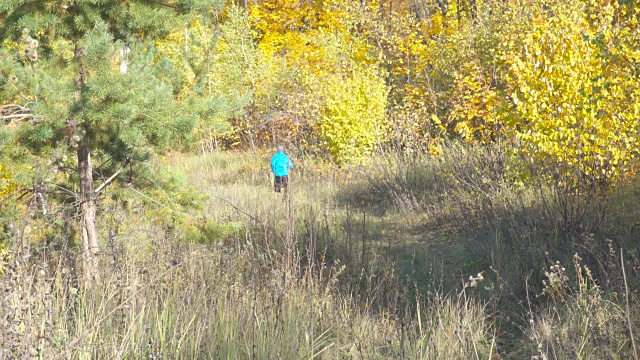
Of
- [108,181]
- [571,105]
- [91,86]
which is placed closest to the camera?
[91,86]

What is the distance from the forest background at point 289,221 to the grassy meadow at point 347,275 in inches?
1.3

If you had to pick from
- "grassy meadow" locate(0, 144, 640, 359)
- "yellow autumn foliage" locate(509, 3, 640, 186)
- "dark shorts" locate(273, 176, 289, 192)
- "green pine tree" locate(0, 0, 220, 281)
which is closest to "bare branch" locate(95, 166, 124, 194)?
"green pine tree" locate(0, 0, 220, 281)

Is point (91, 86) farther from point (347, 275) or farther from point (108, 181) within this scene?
point (347, 275)

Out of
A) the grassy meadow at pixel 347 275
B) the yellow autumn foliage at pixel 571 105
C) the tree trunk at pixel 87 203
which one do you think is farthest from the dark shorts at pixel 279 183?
the tree trunk at pixel 87 203

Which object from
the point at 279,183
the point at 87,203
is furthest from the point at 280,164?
the point at 87,203

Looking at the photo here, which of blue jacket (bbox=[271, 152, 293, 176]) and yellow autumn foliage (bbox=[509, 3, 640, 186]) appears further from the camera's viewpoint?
blue jacket (bbox=[271, 152, 293, 176])

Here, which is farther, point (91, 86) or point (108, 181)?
point (108, 181)

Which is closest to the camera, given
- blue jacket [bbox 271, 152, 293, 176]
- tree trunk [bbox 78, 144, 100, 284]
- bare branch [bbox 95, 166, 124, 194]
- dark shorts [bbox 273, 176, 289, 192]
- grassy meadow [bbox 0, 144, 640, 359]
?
grassy meadow [bbox 0, 144, 640, 359]

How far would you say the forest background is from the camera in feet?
11.2

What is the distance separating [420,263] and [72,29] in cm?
459

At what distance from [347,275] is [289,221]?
8.07ft

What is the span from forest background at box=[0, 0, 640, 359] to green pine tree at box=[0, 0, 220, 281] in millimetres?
18

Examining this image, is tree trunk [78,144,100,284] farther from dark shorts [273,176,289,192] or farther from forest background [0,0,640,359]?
dark shorts [273,176,289,192]

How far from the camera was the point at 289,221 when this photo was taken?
3982 millimetres
